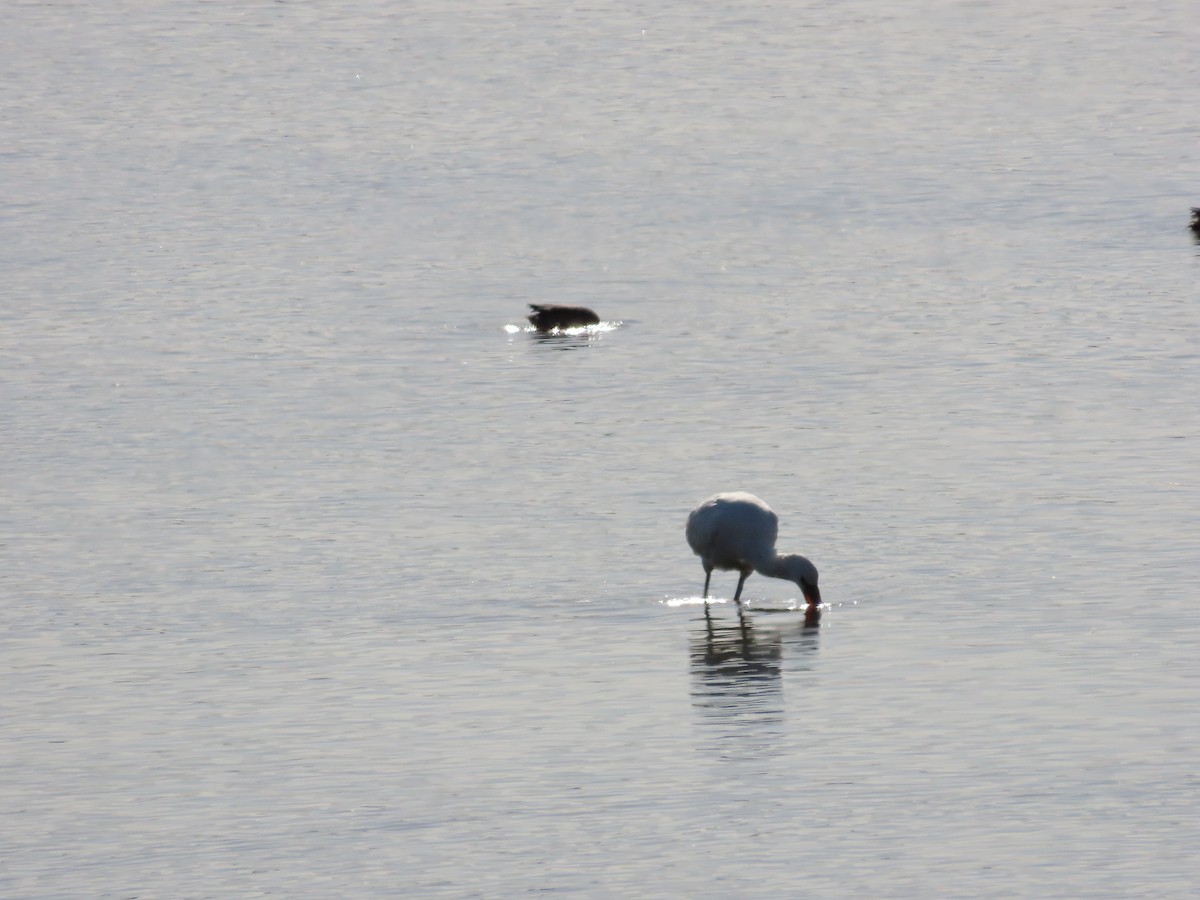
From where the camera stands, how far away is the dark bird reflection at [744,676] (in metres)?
16.1

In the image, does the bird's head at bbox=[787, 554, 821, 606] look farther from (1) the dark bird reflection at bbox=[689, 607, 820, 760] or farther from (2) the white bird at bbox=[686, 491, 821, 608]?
(1) the dark bird reflection at bbox=[689, 607, 820, 760]

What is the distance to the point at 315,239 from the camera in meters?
43.1

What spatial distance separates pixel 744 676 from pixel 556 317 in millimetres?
16204

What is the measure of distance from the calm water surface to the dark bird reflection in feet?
0.23

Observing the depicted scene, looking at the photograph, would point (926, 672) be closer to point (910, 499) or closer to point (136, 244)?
point (910, 499)

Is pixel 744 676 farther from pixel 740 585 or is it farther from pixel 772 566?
pixel 740 585

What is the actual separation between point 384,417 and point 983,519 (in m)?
8.41

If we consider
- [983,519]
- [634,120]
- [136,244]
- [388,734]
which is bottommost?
[388,734]

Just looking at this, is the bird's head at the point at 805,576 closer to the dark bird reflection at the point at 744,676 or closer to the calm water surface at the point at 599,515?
the dark bird reflection at the point at 744,676

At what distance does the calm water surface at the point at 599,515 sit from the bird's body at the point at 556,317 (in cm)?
54

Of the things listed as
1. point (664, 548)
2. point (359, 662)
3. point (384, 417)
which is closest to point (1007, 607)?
point (664, 548)

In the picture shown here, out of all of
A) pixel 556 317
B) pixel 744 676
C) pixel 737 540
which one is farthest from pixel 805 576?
pixel 556 317

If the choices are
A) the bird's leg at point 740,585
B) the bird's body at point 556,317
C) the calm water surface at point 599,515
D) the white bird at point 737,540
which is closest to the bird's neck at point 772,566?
the white bird at point 737,540

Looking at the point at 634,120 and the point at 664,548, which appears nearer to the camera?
the point at 664,548
